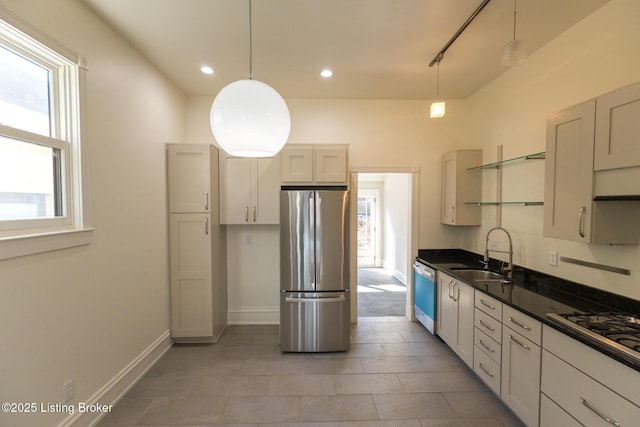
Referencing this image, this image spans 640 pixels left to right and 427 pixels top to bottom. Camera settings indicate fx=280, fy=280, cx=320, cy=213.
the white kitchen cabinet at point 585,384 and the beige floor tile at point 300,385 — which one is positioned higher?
the white kitchen cabinet at point 585,384

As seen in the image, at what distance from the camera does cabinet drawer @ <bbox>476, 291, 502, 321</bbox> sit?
2195mm

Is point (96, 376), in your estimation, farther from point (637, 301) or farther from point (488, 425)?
point (637, 301)

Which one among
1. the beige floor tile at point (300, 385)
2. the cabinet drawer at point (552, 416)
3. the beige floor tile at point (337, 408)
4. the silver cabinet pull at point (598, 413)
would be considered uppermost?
the silver cabinet pull at point (598, 413)

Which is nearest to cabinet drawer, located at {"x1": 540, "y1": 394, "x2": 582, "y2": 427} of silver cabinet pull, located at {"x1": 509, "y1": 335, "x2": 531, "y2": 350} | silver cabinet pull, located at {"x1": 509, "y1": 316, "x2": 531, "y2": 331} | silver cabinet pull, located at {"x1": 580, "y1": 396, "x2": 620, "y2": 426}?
silver cabinet pull, located at {"x1": 580, "y1": 396, "x2": 620, "y2": 426}

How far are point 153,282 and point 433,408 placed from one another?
2.82 metres

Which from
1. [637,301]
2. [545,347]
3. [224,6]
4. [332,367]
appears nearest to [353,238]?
[332,367]

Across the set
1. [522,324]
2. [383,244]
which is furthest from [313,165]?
[383,244]

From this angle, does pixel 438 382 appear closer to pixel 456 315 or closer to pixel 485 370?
pixel 485 370

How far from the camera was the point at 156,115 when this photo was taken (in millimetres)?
2973

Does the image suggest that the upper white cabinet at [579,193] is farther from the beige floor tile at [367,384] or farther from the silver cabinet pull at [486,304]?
the beige floor tile at [367,384]

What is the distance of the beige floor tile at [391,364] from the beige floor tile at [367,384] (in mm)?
99

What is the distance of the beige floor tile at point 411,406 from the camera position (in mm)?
2156

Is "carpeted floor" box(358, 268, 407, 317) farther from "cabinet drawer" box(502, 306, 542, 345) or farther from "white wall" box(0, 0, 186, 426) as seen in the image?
"white wall" box(0, 0, 186, 426)

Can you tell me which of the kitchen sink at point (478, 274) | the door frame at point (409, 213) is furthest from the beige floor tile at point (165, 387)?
the kitchen sink at point (478, 274)
